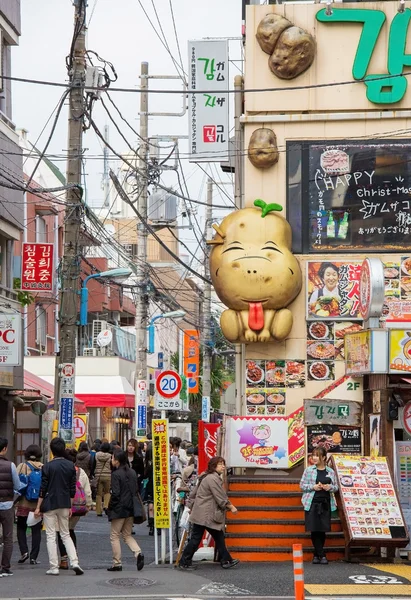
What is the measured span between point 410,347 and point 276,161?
264 inches

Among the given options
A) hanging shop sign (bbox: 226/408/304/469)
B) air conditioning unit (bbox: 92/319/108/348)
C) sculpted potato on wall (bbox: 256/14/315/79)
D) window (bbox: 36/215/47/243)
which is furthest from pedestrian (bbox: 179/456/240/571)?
air conditioning unit (bbox: 92/319/108/348)

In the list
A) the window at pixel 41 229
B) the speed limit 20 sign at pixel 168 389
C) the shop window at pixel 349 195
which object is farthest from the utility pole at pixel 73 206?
the window at pixel 41 229

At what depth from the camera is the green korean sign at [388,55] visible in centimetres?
2319

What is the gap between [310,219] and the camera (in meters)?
23.4

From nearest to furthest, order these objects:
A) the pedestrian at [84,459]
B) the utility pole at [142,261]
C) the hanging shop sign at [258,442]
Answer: the hanging shop sign at [258,442] → the pedestrian at [84,459] → the utility pole at [142,261]

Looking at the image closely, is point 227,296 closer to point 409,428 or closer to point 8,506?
point 409,428

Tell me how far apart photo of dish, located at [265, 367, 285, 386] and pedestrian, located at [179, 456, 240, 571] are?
5.92 meters

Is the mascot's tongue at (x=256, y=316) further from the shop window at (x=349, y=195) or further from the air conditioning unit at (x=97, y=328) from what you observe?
the air conditioning unit at (x=97, y=328)

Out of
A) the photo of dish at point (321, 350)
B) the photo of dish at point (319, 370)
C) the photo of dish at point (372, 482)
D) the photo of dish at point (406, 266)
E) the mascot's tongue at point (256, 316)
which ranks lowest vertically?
the photo of dish at point (372, 482)

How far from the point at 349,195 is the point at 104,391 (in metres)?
27.4

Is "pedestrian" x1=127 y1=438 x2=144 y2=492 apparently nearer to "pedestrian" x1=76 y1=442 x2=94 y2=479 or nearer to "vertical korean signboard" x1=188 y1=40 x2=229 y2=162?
"pedestrian" x1=76 y1=442 x2=94 y2=479

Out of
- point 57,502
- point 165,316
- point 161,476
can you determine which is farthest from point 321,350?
point 165,316

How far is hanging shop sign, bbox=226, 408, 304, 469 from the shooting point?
1988 centimetres

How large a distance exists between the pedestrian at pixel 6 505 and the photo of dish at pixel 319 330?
822cm
